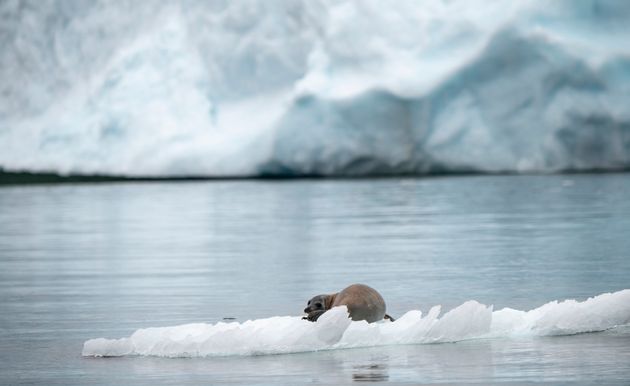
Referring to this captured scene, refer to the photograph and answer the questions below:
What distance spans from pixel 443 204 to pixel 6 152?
1410 centimetres

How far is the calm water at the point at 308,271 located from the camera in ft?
14.2

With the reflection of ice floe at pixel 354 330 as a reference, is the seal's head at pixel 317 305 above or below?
above

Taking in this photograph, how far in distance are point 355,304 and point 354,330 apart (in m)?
0.23

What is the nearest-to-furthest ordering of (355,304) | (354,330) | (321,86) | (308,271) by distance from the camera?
(354,330) < (355,304) < (308,271) < (321,86)

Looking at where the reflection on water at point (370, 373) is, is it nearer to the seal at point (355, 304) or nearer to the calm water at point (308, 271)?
the calm water at point (308, 271)

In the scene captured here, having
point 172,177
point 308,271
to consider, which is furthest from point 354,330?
point 172,177

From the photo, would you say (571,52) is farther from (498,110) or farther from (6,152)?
(6,152)

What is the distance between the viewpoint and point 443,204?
15.8m

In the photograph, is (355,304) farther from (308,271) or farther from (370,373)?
(308,271)

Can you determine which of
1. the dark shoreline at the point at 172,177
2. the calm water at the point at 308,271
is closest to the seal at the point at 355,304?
the calm water at the point at 308,271

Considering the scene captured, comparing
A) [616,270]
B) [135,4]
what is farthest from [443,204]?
[135,4]

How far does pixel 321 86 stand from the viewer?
22.5 m

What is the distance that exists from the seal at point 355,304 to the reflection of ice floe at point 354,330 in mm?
69

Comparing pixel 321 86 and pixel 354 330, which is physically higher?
pixel 321 86
